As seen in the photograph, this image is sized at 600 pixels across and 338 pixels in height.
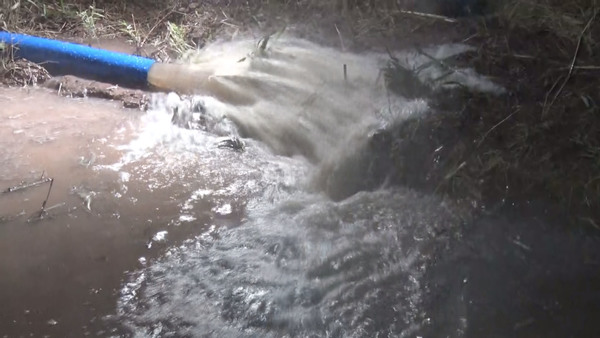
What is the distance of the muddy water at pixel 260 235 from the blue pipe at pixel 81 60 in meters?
0.39

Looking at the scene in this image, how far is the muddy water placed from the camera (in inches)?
92.0

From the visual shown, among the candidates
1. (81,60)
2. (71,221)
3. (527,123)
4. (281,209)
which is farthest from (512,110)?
(81,60)

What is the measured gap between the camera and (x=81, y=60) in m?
4.29

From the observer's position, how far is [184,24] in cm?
475

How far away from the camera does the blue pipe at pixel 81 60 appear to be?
4211 mm

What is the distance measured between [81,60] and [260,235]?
2341mm

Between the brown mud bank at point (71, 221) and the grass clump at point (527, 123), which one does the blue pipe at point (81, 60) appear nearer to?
the brown mud bank at point (71, 221)

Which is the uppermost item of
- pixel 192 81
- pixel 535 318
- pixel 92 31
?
pixel 92 31

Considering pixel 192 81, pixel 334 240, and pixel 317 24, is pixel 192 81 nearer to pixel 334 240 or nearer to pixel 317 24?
pixel 317 24

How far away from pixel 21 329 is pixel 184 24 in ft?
10.1

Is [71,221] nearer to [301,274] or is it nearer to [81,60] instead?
[301,274]

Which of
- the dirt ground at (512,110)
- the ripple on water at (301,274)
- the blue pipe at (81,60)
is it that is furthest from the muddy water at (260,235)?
the blue pipe at (81,60)

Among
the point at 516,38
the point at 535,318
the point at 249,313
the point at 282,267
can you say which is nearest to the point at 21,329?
the point at 249,313

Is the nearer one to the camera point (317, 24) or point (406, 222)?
point (406, 222)
